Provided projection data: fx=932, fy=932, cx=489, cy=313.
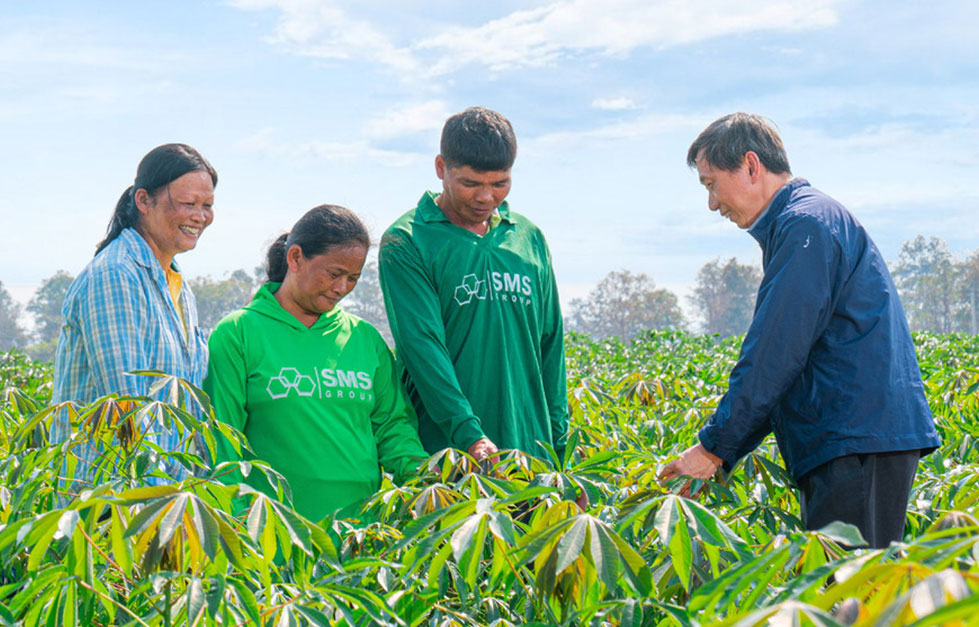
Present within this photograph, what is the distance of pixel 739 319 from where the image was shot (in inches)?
2844

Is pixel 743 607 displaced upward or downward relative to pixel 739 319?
upward

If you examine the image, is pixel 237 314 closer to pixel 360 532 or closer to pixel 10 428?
pixel 360 532

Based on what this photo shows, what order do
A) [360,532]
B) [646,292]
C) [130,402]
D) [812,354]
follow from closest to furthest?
[360,532] < [130,402] < [812,354] < [646,292]

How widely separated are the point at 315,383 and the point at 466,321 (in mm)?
424

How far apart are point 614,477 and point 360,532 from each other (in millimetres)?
697

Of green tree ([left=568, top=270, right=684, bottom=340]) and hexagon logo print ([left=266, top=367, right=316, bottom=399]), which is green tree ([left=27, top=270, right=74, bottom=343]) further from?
hexagon logo print ([left=266, top=367, right=316, bottom=399])

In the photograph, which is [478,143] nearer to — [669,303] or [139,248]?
[139,248]

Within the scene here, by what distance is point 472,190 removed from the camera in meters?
2.32

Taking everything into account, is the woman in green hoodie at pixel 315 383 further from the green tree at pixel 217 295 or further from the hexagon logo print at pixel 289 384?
the green tree at pixel 217 295

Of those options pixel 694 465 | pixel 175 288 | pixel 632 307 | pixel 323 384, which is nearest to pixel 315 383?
pixel 323 384

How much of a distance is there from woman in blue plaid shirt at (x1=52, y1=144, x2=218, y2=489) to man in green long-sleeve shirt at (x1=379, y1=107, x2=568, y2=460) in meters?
0.51

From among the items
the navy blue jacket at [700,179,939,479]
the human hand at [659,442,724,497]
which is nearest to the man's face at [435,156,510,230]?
the navy blue jacket at [700,179,939,479]

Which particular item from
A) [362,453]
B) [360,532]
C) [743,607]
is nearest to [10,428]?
[362,453]

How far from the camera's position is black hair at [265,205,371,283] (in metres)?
2.21
